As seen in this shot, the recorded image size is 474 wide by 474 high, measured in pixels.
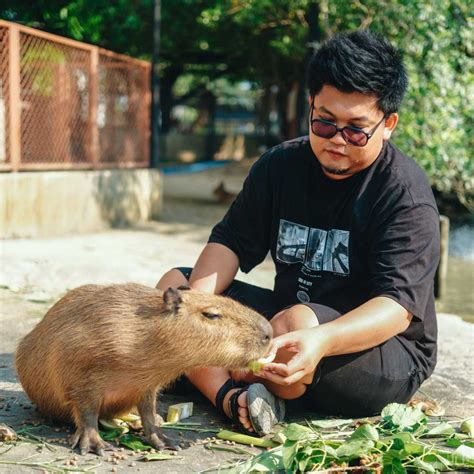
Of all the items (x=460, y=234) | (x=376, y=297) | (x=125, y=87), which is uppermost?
(x=125, y=87)

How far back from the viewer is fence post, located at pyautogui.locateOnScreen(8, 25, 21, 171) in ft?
25.8

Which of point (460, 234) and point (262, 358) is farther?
point (460, 234)

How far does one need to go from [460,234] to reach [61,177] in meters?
6.35

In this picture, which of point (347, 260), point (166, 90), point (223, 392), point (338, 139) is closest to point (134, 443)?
point (223, 392)

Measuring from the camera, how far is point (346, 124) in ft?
10.0

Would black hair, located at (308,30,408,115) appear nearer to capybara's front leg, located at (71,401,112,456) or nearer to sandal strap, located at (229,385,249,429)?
sandal strap, located at (229,385,249,429)

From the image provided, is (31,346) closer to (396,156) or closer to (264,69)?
(396,156)

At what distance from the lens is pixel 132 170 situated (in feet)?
34.4

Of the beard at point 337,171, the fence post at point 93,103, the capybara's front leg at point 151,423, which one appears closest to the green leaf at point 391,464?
the capybara's front leg at point 151,423

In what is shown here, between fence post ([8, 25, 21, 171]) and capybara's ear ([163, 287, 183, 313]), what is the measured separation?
5.61m

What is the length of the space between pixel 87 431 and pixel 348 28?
26.4ft

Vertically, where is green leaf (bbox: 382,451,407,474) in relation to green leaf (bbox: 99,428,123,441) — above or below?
above

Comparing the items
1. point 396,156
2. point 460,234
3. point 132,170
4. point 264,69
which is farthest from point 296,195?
point 264,69

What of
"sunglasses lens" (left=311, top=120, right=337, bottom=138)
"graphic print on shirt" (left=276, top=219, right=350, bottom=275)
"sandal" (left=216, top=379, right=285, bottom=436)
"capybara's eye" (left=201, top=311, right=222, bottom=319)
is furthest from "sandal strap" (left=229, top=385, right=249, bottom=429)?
"sunglasses lens" (left=311, top=120, right=337, bottom=138)
